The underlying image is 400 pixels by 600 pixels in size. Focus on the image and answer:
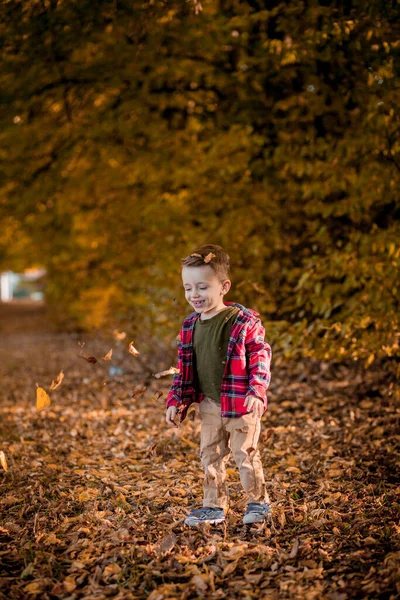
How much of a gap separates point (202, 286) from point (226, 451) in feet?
3.40

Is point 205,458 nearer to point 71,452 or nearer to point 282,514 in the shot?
point 282,514

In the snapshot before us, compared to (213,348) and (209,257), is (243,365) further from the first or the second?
(209,257)

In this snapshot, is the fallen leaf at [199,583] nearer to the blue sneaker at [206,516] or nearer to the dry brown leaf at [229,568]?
the dry brown leaf at [229,568]

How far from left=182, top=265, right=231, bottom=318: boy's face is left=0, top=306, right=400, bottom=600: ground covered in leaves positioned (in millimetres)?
1129

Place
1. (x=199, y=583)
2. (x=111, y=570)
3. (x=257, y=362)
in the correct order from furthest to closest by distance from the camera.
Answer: (x=257, y=362) → (x=111, y=570) → (x=199, y=583)

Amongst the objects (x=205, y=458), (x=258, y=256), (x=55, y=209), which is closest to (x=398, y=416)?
(x=258, y=256)

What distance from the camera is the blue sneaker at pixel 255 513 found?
3645mm

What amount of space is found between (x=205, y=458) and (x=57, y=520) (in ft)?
3.39

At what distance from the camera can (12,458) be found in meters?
5.26

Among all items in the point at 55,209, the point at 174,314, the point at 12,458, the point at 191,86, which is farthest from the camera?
the point at 55,209

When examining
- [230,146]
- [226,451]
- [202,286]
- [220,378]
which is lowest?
[226,451]

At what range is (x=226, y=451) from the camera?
147 inches

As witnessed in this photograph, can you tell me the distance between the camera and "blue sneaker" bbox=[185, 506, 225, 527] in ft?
12.1

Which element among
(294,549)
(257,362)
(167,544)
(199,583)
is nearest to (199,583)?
(199,583)
